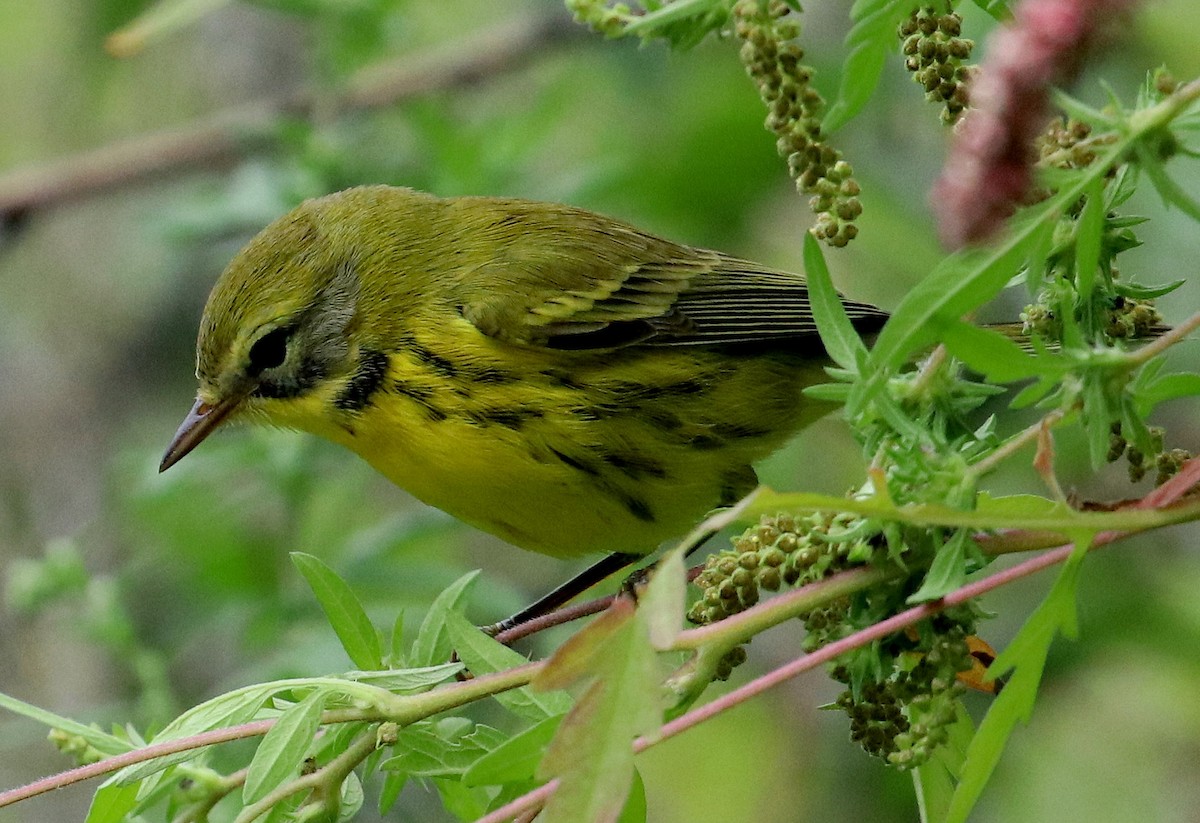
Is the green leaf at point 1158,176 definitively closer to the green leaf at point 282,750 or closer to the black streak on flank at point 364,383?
the green leaf at point 282,750

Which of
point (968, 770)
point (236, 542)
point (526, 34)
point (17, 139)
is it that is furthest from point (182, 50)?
point (968, 770)

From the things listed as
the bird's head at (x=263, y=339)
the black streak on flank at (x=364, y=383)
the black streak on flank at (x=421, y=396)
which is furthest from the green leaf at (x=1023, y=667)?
the bird's head at (x=263, y=339)

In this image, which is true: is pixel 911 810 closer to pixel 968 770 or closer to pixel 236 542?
pixel 236 542

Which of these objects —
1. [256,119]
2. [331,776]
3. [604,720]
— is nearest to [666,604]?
[604,720]

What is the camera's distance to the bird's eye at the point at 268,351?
373cm

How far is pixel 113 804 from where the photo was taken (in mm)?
1895

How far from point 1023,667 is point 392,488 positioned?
5891 mm

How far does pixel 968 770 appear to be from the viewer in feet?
4.90

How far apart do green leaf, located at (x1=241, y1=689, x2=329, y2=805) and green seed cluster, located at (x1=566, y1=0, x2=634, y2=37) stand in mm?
887

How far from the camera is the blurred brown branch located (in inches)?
204

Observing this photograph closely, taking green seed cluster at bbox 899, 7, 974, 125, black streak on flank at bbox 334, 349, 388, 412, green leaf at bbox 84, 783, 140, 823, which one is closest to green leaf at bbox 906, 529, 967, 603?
green seed cluster at bbox 899, 7, 974, 125

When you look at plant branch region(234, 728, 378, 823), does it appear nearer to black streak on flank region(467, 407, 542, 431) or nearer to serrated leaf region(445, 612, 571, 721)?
serrated leaf region(445, 612, 571, 721)

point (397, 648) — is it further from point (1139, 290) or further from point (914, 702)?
point (1139, 290)

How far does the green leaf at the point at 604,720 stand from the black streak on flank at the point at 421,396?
1.99 meters
